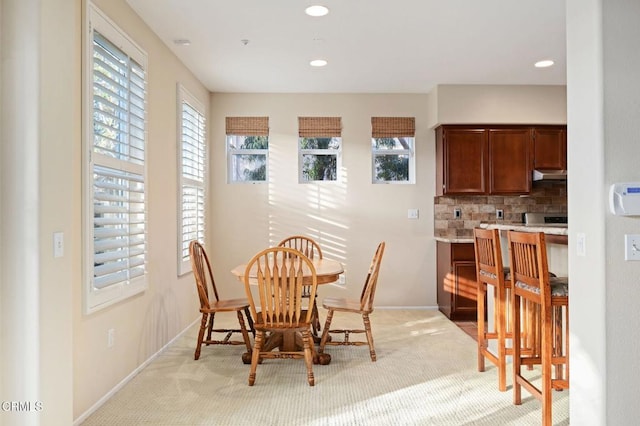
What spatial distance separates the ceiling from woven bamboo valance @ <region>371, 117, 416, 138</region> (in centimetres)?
43

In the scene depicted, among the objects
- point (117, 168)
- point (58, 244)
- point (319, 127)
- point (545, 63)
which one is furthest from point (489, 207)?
point (58, 244)

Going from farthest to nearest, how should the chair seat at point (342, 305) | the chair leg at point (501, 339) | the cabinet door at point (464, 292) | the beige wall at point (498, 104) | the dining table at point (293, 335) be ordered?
1. the beige wall at point (498, 104)
2. the cabinet door at point (464, 292)
3. the chair seat at point (342, 305)
4. the dining table at point (293, 335)
5. the chair leg at point (501, 339)

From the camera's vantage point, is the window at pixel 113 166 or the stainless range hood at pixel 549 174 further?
the stainless range hood at pixel 549 174

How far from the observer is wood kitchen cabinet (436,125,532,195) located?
5488mm

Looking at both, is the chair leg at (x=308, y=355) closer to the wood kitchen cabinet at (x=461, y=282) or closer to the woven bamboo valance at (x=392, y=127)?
the wood kitchen cabinet at (x=461, y=282)

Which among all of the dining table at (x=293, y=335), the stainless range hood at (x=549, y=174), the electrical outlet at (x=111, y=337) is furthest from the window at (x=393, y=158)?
the electrical outlet at (x=111, y=337)

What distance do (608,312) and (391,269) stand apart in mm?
3920

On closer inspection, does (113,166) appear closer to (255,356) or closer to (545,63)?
(255,356)

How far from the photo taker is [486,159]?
549cm

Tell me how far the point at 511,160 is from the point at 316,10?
10.6 ft

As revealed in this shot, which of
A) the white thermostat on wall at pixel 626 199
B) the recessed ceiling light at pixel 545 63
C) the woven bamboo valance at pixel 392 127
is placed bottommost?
the white thermostat on wall at pixel 626 199

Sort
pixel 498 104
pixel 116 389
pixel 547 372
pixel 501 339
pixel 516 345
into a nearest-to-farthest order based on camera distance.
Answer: pixel 547 372 → pixel 516 345 → pixel 501 339 → pixel 116 389 → pixel 498 104

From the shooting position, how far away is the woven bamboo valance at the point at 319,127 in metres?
5.79

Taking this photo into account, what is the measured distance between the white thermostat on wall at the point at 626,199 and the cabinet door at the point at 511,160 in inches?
144
